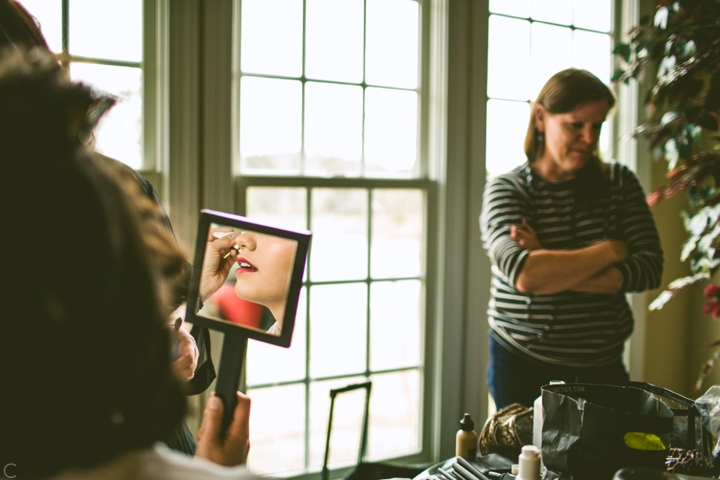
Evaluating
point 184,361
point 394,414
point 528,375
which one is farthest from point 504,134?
point 184,361

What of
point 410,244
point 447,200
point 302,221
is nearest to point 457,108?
point 447,200

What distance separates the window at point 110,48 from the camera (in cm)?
179

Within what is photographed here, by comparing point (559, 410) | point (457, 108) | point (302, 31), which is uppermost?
point (302, 31)

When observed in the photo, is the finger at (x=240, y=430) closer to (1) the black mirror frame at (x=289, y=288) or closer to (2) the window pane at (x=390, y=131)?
(1) the black mirror frame at (x=289, y=288)

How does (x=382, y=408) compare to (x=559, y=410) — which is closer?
(x=559, y=410)

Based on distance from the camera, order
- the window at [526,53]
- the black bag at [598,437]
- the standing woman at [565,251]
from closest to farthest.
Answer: the black bag at [598,437]
the standing woman at [565,251]
the window at [526,53]

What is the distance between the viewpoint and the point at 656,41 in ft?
7.48

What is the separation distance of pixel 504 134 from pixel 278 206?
117 cm

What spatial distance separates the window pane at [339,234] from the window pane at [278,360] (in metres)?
0.17

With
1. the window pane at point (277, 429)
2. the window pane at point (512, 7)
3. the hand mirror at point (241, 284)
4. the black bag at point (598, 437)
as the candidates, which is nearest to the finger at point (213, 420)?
the hand mirror at point (241, 284)

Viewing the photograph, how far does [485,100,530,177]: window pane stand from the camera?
2559 mm

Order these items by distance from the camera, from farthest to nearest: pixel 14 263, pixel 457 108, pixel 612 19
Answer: pixel 612 19
pixel 457 108
pixel 14 263

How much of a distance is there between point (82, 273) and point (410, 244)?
2.04 metres

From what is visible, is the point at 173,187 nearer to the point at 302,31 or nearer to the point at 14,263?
the point at 302,31
